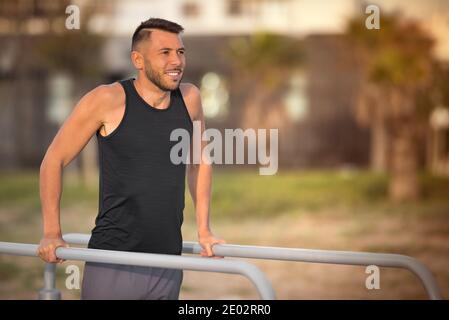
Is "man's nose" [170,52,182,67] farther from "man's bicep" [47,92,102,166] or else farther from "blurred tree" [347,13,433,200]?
"blurred tree" [347,13,433,200]

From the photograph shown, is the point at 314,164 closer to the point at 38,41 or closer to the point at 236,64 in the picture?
the point at 236,64

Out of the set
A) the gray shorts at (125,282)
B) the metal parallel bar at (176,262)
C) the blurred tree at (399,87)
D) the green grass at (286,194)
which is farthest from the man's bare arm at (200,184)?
the blurred tree at (399,87)

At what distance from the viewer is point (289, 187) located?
19172 mm

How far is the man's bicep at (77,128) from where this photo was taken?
3371 mm

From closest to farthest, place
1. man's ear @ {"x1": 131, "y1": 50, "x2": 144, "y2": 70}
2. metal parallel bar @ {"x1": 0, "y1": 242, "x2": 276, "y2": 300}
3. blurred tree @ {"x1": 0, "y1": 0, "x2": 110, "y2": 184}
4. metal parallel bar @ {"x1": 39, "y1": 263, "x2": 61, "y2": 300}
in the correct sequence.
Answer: metal parallel bar @ {"x1": 0, "y1": 242, "x2": 276, "y2": 300}, man's ear @ {"x1": 131, "y1": 50, "x2": 144, "y2": 70}, metal parallel bar @ {"x1": 39, "y1": 263, "x2": 61, "y2": 300}, blurred tree @ {"x1": 0, "y1": 0, "x2": 110, "y2": 184}

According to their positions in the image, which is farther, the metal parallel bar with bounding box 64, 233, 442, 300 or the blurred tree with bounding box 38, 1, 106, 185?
the blurred tree with bounding box 38, 1, 106, 185

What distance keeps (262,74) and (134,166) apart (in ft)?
66.2

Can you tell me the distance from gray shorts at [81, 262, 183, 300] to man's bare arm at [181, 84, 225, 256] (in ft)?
0.72

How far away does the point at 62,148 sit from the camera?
3.40 metres

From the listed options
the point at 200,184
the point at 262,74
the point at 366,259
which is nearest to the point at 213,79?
the point at 262,74

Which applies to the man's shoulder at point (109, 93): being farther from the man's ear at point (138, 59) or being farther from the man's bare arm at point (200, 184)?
the man's bare arm at point (200, 184)

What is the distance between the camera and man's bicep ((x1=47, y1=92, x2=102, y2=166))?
11.1 feet

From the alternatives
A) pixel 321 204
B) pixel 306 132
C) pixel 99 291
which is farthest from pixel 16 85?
pixel 99 291

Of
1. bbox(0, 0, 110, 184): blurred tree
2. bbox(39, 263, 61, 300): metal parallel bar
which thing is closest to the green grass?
bbox(0, 0, 110, 184): blurred tree
